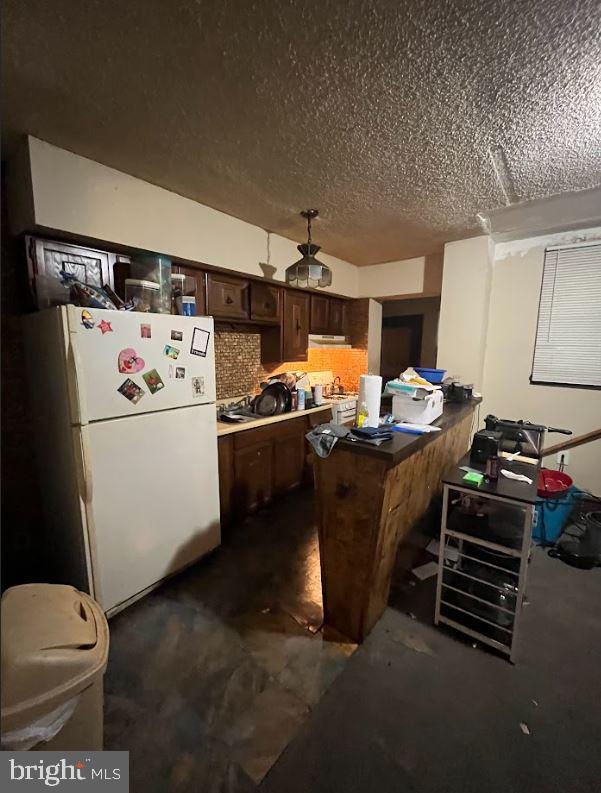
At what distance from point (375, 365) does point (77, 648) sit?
3.70m

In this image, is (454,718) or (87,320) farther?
(87,320)

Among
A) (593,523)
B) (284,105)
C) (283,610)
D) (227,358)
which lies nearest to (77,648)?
(283,610)

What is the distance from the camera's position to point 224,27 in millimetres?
1023

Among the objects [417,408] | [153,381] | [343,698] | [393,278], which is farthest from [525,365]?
[153,381]

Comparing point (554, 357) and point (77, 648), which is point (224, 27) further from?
point (554, 357)

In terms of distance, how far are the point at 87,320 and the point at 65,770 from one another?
158 cm

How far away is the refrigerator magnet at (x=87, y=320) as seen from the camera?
1.48 meters

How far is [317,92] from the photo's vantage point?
1.27m

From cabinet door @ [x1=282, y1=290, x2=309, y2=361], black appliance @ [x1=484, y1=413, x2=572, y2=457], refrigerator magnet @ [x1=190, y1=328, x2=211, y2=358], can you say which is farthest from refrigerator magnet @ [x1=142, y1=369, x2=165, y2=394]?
black appliance @ [x1=484, y1=413, x2=572, y2=457]

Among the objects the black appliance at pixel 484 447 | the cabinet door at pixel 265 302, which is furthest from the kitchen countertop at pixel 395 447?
the cabinet door at pixel 265 302

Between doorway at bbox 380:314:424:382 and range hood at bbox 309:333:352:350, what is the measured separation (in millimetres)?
1589

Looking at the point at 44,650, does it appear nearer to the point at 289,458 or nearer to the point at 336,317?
the point at 289,458

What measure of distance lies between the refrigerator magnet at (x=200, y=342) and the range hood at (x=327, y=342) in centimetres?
171

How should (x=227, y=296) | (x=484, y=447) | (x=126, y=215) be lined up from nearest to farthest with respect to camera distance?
(x=484, y=447) < (x=126, y=215) < (x=227, y=296)
